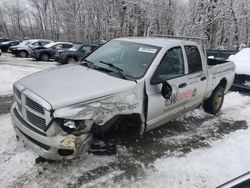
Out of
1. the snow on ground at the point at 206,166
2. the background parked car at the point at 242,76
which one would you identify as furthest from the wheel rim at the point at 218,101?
the background parked car at the point at 242,76

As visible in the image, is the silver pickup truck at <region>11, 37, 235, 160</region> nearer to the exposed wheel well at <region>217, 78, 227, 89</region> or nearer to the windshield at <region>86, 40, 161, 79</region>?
the windshield at <region>86, 40, 161, 79</region>

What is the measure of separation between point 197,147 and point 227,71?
2.75 m

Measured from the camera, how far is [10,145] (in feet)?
14.8

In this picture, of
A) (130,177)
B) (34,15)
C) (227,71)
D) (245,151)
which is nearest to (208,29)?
(227,71)

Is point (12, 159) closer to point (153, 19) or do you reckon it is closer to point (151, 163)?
point (151, 163)

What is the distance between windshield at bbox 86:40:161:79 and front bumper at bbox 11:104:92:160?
4.38 ft

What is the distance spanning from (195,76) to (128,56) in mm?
1457

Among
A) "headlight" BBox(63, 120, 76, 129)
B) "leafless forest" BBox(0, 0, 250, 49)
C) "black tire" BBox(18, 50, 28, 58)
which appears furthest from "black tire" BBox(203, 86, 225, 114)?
"black tire" BBox(18, 50, 28, 58)

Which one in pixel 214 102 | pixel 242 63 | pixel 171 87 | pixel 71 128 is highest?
pixel 171 87

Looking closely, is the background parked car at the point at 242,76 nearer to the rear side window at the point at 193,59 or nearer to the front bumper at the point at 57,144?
the rear side window at the point at 193,59

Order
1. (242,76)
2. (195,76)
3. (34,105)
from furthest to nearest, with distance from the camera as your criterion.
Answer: (242,76), (195,76), (34,105)

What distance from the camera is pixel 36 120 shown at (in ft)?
11.6

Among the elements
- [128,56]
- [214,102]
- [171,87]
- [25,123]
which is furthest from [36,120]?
[214,102]

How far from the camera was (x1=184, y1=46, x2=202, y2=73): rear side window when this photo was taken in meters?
5.33
